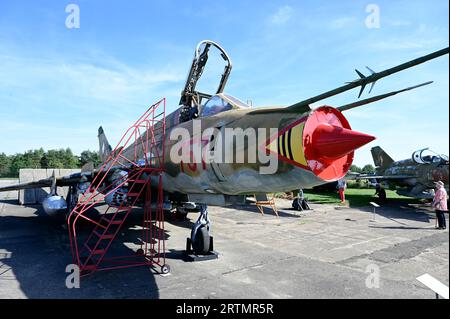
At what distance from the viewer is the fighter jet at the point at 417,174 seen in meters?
18.0

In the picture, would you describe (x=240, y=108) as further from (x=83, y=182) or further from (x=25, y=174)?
(x=25, y=174)

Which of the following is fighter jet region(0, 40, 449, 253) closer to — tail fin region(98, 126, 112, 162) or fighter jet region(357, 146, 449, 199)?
tail fin region(98, 126, 112, 162)

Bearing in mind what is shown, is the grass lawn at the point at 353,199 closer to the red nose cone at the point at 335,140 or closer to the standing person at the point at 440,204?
the standing person at the point at 440,204

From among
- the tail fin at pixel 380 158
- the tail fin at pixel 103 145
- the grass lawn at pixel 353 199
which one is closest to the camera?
the tail fin at pixel 103 145

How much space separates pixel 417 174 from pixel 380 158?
5371 mm

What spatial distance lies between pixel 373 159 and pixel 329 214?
12.5 m

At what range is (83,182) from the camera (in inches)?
440

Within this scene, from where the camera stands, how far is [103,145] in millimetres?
16031

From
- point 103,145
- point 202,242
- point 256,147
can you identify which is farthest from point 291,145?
point 103,145

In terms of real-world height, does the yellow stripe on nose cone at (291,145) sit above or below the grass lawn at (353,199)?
above

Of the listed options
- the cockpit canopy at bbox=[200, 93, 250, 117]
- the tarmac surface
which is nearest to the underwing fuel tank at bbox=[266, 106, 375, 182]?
the cockpit canopy at bbox=[200, 93, 250, 117]

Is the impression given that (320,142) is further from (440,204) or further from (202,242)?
(440,204)

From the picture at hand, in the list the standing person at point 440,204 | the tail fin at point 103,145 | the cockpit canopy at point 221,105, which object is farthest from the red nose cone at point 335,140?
the tail fin at point 103,145
